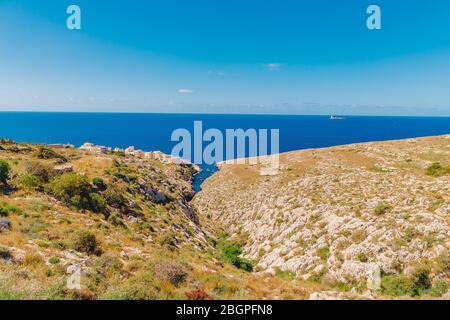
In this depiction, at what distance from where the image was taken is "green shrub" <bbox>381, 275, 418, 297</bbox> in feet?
59.0

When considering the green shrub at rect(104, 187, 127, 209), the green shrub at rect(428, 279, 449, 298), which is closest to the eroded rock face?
the green shrub at rect(428, 279, 449, 298)

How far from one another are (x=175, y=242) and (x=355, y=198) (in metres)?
24.4

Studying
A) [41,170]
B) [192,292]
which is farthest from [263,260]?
[41,170]

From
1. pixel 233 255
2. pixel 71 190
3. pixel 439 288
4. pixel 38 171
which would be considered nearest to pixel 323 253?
pixel 439 288

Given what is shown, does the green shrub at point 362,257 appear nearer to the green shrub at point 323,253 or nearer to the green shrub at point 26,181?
the green shrub at point 323,253

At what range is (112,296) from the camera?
35.9 feet

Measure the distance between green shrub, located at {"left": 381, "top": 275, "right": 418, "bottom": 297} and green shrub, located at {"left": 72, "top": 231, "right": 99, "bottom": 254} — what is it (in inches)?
820

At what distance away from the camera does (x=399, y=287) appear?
1844cm

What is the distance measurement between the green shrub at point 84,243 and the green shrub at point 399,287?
20.8 meters

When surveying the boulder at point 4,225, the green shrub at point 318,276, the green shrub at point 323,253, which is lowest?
the green shrub at point 318,276

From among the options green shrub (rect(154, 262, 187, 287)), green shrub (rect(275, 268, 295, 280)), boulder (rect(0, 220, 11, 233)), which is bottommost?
green shrub (rect(275, 268, 295, 280))

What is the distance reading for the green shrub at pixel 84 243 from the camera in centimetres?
Answer: 1755

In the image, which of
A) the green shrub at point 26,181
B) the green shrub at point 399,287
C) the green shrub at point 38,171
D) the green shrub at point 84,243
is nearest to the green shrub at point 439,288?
the green shrub at point 399,287

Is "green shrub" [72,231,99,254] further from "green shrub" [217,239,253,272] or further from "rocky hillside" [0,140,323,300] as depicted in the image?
"green shrub" [217,239,253,272]
